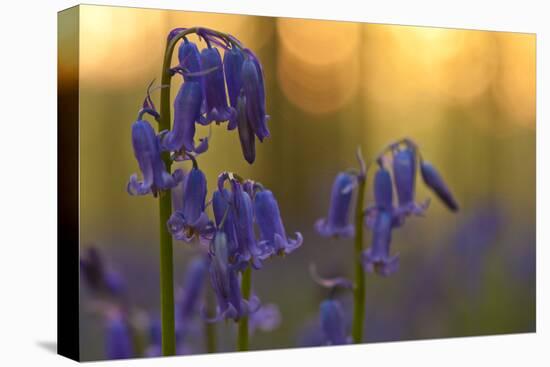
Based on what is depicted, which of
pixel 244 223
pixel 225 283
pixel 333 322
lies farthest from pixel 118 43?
pixel 333 322

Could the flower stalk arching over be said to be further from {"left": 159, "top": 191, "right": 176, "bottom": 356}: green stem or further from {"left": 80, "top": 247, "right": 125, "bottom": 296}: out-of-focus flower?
{"left": 80, "top": 247, "right": 125, "bottom": 296}: out-of-focus flower

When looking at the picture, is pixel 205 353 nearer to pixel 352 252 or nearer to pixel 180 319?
pixel 180 319

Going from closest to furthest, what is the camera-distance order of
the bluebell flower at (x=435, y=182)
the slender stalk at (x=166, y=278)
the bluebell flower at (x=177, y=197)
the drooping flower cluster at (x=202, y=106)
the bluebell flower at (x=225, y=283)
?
1. the slender stalk at (x=166, y=278)
2. the bluebell flower at (x=225, y=283)
3. the drooping flower cluster at (x=202, y=106)
4. the bluebell flower at (x=177, y=197)
5. the bluebell flower at (x=435, y=182)

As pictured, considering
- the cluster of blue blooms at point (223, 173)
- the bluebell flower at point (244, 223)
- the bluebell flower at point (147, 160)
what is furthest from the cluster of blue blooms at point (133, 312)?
the bluebell flower at point (147, 160)

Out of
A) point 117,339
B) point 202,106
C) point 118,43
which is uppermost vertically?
point 118,43

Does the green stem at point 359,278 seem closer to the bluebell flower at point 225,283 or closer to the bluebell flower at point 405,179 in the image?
the bluebell flower at point 405,179

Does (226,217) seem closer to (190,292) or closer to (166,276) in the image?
(166,276)

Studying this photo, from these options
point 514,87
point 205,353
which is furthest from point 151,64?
point 514,87
